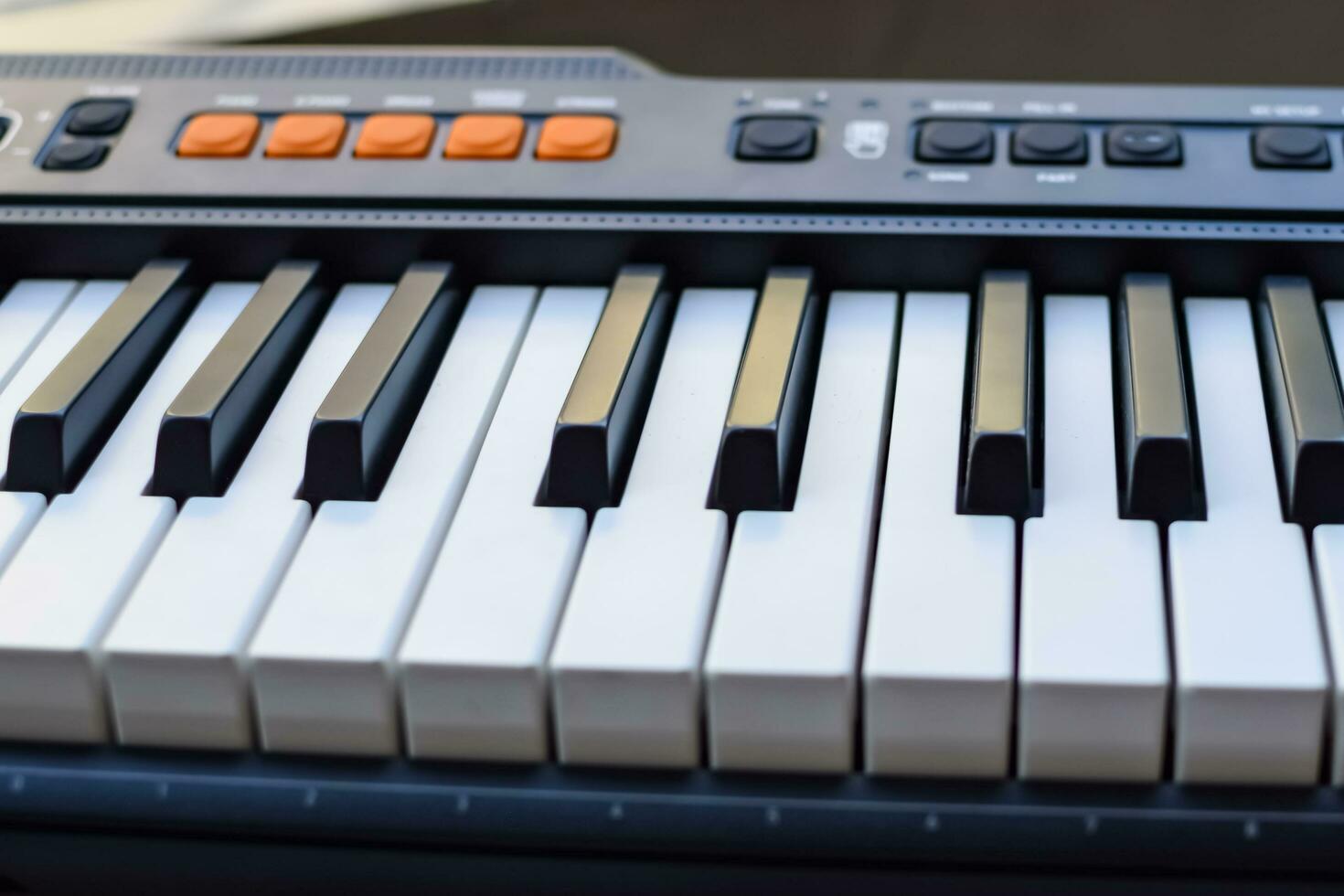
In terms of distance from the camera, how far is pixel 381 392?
0.76m

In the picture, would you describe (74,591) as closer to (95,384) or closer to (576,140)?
(95,384)

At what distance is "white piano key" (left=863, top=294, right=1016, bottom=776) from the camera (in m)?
0.58

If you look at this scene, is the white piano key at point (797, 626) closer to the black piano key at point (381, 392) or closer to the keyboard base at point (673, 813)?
the keyboard base at point (673, 813)

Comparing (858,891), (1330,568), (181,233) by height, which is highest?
(181,233)

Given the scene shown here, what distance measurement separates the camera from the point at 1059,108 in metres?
0.91

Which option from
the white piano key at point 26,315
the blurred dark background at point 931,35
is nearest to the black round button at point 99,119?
the white piano key at point 26,315

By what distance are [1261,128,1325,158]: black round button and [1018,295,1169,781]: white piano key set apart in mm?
302

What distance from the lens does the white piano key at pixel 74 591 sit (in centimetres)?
63

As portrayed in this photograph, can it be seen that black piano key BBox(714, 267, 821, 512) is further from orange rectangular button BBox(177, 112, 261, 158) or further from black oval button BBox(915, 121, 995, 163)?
orange rectangular button BBox(177, 112, 261, 158)

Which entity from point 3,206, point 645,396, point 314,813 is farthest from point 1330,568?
point 3,206

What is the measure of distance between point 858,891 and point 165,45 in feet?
2.67

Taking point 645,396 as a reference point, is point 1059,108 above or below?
above

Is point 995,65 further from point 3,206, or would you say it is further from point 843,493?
point 3,206

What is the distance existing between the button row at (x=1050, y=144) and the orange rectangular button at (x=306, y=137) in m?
0.39
